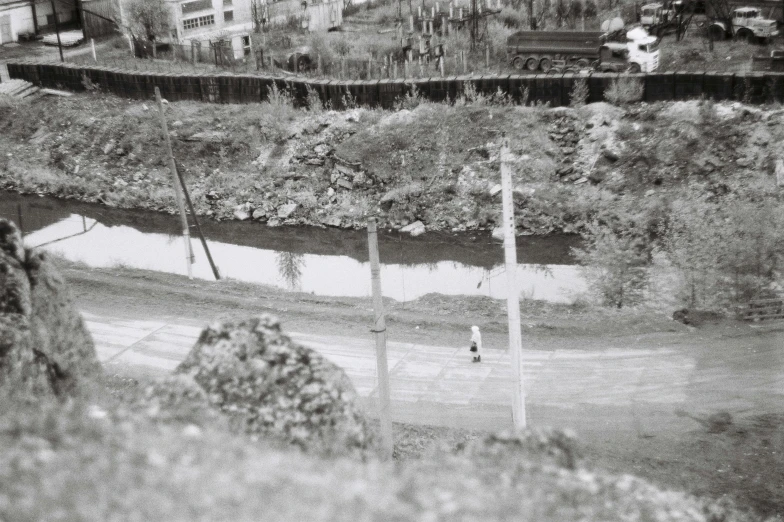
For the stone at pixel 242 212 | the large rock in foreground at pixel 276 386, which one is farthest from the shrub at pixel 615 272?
the large rock in foreground at pixel 276 386

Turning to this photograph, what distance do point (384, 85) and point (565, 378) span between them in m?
18.2

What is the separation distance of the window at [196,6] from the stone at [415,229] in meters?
17.5

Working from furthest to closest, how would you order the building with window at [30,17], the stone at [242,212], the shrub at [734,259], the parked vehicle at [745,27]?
the building with window at [30,17] < the parked vehicle at [745,27] < the stone at [242,212] < the shrub at [734,259]

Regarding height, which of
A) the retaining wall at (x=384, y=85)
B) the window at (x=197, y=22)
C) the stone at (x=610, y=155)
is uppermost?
the window at (x=197, y=22)

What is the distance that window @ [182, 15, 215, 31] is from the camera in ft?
129

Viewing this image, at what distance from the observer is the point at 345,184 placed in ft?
100

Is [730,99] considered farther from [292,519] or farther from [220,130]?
[292,519]

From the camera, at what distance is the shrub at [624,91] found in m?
29.8

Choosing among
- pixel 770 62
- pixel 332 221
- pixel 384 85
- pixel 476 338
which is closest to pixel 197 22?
pixel 384 85

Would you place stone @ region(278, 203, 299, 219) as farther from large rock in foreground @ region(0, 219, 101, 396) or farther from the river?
large rock in foreground @ region(0, 219, 101, 396)

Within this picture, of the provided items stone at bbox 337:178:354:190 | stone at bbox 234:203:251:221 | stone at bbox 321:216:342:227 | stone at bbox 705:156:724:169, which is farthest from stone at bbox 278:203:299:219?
stone at bbox 705:156:724:169

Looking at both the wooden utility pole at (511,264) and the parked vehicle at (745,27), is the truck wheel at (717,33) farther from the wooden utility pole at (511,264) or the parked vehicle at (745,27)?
the wooden utility pole at (511,264)

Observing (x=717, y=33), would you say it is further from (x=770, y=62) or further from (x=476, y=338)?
(x=476, y=338)

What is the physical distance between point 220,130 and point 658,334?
2066cm
